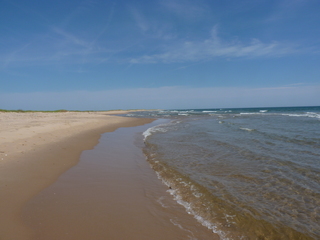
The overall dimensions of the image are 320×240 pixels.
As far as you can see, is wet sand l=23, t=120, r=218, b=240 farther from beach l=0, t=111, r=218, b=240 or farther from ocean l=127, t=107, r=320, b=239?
ocean l=127, t=107, r=320, b=239

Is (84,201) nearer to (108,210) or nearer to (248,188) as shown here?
(108,210)

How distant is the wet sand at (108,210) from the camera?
345cm

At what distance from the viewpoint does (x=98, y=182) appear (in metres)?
5.81

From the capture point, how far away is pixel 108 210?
4.21m

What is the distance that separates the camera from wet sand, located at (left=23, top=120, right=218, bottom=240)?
345 centimetres

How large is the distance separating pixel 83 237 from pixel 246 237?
2.89 metres

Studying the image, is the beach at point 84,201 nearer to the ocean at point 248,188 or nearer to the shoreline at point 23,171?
the shoreline at point 23,171

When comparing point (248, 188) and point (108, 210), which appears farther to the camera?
point (248, 188)

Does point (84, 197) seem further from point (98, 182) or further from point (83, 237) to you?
point (83, 237)

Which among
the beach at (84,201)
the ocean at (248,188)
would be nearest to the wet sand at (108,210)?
the beach at (84,201)

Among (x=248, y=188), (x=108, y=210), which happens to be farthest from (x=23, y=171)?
(x=248, y=188)

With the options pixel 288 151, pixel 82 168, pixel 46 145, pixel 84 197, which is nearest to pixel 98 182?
pixel 84 197

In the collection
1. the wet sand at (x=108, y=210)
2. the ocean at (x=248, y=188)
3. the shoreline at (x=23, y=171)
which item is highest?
the shoreline at (x=23, y=171)

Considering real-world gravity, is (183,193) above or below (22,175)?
below
